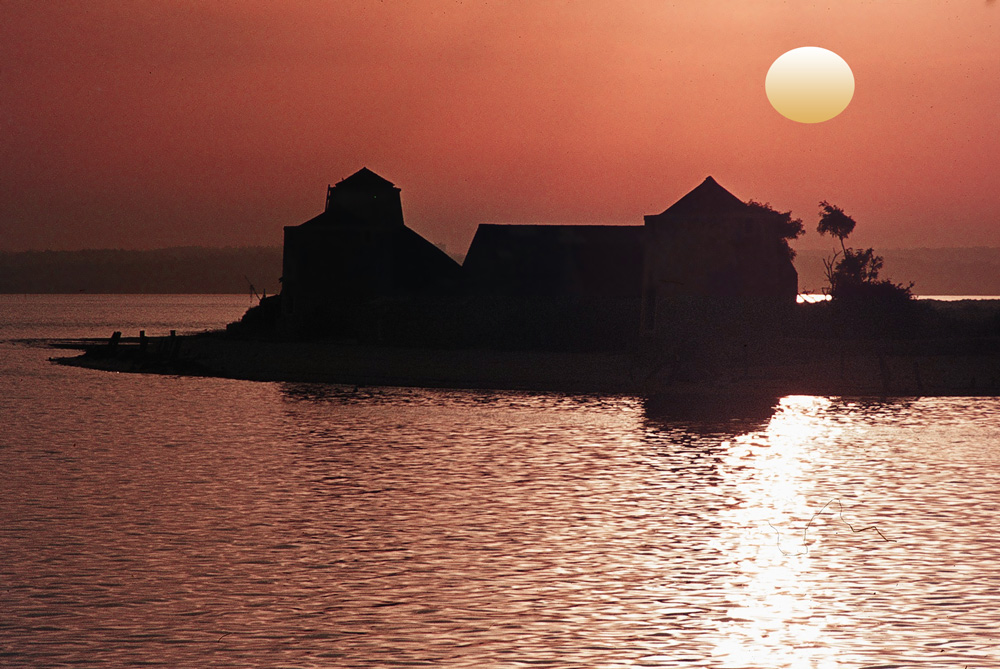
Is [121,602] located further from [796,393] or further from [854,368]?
[854,368]

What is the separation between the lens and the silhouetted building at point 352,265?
65188mm

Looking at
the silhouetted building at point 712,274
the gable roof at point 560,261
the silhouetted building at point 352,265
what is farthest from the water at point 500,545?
the silhouetted building at point 352,265

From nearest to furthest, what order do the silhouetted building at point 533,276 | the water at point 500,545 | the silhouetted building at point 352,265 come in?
the water at point 500,545
the silhouetted building at point 533,276
the silhouetted building at point 352,265

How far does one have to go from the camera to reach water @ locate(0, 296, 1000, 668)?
28.9 ft

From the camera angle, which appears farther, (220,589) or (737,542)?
(737,542)

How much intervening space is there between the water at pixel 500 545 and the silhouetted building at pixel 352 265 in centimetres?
3920

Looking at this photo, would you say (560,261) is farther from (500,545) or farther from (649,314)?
(500,545)

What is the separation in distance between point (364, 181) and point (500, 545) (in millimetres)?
58938

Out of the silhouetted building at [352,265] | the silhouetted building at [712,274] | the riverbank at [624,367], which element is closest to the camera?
the riverbank at [624,367]

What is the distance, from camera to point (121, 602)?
32.8 ft

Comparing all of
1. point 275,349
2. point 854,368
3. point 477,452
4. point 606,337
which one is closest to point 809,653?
point 477,452

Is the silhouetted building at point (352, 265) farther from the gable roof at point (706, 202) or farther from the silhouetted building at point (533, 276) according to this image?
the gable roof at point (706, 202)

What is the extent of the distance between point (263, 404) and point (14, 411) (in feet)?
20.8

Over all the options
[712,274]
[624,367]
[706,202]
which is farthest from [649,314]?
[624,367]
